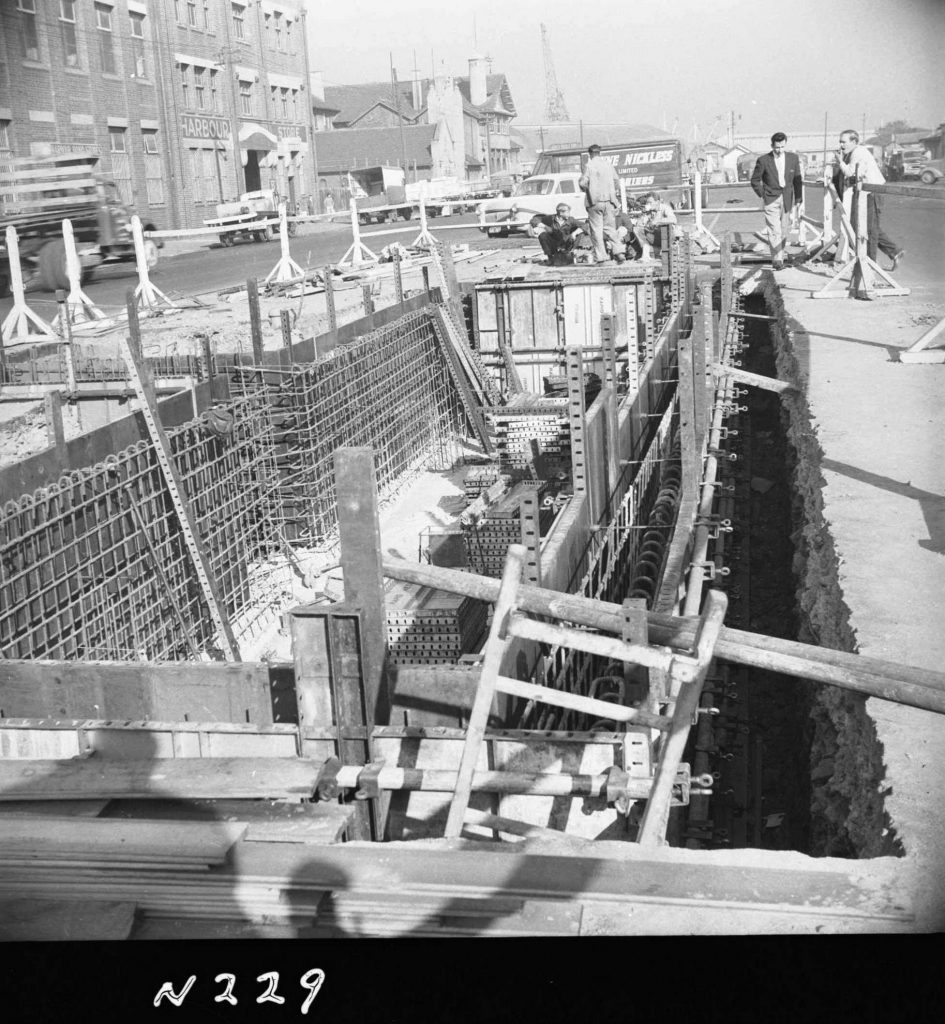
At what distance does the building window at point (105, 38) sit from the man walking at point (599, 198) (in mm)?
9816

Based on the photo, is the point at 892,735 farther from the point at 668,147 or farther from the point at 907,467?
the point at 668,147

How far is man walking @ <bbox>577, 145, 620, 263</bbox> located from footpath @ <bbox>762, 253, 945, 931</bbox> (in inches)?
239

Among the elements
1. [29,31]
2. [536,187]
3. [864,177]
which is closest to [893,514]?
[29,31]

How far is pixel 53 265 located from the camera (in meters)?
19.8

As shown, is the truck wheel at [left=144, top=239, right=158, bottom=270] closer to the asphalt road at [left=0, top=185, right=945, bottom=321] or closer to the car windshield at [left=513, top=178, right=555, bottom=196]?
the asphalt road at [left=0, top=185, right=945, bottom=321]

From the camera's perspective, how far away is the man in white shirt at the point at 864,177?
47.8 feet

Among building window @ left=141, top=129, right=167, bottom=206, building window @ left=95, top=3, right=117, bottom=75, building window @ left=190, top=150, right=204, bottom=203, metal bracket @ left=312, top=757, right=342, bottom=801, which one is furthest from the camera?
building window @ left=190, top=150, right=204, bottom=203

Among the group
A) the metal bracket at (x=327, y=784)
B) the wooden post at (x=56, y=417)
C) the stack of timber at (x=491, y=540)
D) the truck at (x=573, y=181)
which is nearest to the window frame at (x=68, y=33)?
the wooden post at (x=56, y=417)

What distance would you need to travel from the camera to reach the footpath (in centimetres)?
371

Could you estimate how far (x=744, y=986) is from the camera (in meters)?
2.86

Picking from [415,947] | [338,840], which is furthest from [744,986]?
[338,840]

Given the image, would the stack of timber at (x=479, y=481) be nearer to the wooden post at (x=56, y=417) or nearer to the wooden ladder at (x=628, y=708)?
the wooden post at (x=56, y=417)

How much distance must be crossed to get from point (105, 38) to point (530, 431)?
5.97 meters

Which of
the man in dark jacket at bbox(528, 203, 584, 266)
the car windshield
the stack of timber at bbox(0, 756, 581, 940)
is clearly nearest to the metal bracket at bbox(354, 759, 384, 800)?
the stack of timber at bbox(0, 756, 581, 940)
